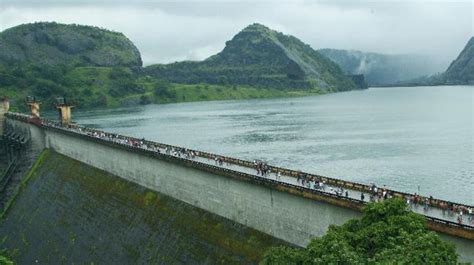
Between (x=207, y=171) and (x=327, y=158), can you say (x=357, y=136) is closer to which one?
(x=327, y=158)

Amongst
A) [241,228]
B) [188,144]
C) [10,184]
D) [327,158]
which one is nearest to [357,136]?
[327,158]

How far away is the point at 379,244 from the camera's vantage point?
26500 millimetres

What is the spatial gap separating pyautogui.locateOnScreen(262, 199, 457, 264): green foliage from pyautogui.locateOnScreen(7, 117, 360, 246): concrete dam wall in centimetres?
851

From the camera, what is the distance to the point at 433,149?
105m

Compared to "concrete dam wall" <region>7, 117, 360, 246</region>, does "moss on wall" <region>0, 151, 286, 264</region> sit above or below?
below

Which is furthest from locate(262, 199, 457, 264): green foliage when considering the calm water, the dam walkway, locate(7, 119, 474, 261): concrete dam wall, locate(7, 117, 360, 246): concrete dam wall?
the calm water

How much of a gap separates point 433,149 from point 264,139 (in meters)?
38.7

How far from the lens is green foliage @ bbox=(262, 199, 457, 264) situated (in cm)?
2362

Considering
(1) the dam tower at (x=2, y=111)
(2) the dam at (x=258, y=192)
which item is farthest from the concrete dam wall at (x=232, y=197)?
(1) the dam tower at (x=2, y=111)

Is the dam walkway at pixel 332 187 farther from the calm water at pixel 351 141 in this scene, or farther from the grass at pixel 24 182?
the calm water at pixel 351 141

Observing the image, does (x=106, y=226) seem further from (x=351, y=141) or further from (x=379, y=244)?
(x=351, y=141)

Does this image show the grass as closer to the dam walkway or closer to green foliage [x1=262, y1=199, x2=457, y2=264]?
the dam walkway

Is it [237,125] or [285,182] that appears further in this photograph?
[237,125]

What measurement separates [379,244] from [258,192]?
1973 centimetres
